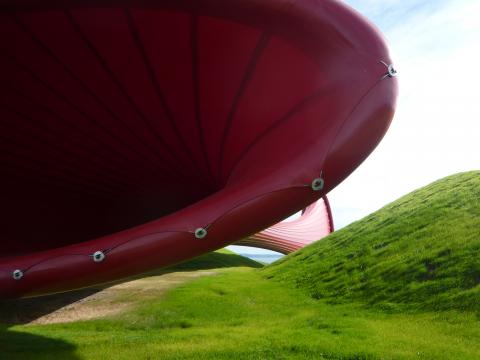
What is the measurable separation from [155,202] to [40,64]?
7.29 ft

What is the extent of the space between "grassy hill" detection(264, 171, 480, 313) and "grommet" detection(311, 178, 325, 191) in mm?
3931

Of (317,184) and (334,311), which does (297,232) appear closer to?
(334,311)

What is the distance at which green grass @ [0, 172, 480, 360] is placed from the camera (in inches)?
186

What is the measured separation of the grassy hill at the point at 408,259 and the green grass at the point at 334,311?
0.03 m

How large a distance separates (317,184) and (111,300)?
647 cm

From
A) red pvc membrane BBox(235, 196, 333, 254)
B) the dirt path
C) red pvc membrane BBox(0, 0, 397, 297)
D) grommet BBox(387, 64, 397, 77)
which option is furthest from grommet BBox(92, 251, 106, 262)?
red pvc membrane BBox(235, 196, 333, 254)

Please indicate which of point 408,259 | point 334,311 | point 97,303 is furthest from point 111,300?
point 408,259

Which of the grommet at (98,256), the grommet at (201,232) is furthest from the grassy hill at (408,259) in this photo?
the grommet at (98,256)

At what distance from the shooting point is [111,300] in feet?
26.0

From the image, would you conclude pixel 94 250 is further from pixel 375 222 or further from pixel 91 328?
pixel 375 222

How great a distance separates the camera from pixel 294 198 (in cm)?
282

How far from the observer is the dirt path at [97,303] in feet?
22.7

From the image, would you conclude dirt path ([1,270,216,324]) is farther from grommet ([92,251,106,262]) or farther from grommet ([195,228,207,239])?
grommet ([195,228,207,239])

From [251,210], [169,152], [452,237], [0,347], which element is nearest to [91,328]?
[0,347]
